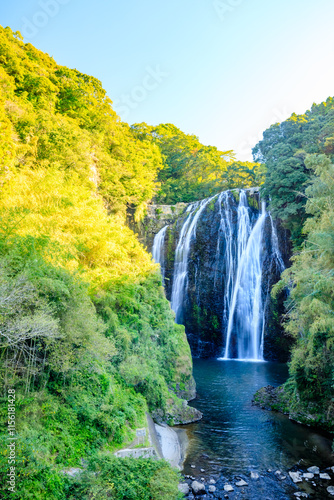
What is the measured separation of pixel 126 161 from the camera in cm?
2250

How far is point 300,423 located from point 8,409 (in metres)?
9.93

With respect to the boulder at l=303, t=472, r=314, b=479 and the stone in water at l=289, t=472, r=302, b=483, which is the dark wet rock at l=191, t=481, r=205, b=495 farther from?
the boulder at l=303, t=472, r=314, b=479

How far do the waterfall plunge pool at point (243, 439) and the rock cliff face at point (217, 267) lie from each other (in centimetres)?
814

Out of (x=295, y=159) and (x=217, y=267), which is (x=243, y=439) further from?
(x=295, y=159)

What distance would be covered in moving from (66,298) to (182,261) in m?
19.2

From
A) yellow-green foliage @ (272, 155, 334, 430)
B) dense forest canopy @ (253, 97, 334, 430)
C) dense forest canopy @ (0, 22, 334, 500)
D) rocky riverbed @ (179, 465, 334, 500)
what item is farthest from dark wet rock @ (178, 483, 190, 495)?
yellow-green foliage @ (272, 155, 334, 430)

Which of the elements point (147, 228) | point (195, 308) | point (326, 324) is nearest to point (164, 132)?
point (147, 228)

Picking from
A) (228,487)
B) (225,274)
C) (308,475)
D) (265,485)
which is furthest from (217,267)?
(228,487)

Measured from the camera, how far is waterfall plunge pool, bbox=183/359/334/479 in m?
8.26

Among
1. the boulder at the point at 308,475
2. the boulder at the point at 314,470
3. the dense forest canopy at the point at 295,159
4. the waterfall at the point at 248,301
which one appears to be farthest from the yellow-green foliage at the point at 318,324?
the waterfall at the point at 248,301

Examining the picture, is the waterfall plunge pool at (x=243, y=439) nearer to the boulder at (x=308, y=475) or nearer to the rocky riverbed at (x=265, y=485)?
the rocky riverbed at (x=265, y=485)

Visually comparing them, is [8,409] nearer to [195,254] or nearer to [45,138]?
[45,138]

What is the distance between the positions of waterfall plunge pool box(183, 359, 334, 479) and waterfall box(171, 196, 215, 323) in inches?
397

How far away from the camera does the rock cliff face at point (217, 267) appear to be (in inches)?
886
